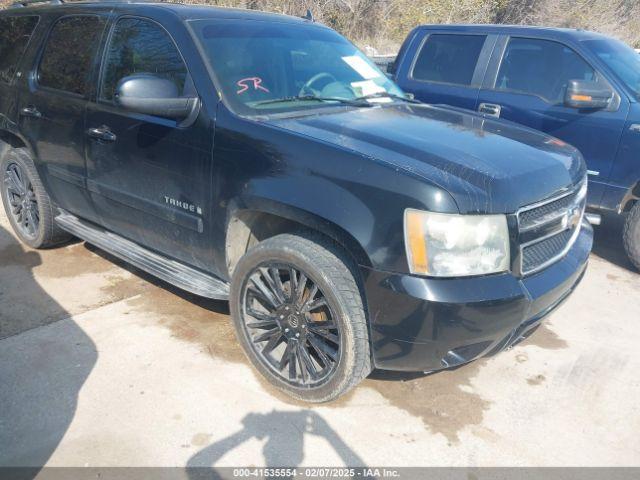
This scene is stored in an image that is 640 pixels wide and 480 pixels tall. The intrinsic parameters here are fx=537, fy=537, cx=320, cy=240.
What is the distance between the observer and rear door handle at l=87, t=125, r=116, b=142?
3.37 m

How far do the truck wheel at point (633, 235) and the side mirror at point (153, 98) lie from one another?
12.3ft

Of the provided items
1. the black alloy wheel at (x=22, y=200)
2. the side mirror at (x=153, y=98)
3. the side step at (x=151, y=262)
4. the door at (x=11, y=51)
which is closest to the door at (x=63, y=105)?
the side step at (x=151, y=262)

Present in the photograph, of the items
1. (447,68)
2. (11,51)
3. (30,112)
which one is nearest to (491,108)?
(447,68)

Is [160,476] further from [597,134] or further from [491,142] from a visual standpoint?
[597,134]

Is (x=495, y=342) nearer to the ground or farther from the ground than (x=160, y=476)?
farther from the ground

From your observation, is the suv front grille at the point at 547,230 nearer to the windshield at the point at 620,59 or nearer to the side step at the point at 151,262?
the side step at the point at 151,262

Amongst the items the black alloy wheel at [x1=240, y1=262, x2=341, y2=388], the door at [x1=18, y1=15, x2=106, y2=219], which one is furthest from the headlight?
the door at [x1=18, y1=15, x2=106, y2=219]

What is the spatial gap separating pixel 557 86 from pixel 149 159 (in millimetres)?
3803

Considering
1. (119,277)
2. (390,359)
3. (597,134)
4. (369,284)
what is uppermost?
(597,134)

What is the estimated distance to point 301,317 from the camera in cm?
274

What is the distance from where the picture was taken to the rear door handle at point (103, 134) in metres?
3.37

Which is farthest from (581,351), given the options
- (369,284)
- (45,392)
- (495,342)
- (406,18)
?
(406,18)

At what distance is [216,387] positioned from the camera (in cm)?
293

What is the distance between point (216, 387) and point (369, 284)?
1128 millimetres
